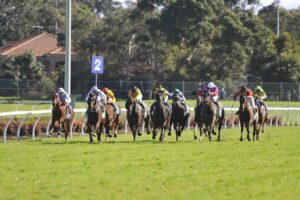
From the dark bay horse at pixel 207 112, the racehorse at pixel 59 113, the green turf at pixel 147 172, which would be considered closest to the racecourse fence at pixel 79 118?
the racehorse at pixel 59 113

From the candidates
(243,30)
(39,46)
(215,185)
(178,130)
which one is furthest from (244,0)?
(215,185)

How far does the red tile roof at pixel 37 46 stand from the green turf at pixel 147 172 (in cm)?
6018

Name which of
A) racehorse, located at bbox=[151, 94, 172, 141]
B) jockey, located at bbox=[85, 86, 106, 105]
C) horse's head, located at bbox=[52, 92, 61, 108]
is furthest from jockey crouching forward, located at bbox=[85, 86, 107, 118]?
racehorse, located at bbox=[151, 94, 172, 141]

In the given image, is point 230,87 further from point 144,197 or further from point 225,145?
point 144,197

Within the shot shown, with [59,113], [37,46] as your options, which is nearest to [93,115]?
[59,113]

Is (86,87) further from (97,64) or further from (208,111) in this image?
(208,111)

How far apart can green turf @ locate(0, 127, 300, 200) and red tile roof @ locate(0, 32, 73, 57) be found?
6018 cm

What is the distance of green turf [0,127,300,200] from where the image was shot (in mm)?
13211

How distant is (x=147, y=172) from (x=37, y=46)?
232 feet

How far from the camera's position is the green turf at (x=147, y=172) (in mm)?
Result: 13211

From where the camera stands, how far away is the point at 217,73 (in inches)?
2830

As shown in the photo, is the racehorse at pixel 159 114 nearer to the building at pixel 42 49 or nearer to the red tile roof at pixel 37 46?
the building at pixel 42 49

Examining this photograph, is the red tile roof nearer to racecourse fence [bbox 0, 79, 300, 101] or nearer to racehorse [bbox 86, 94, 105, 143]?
racecourse fence [bbox 0, 79, 300, 101]

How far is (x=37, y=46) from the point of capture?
85.3 meters
